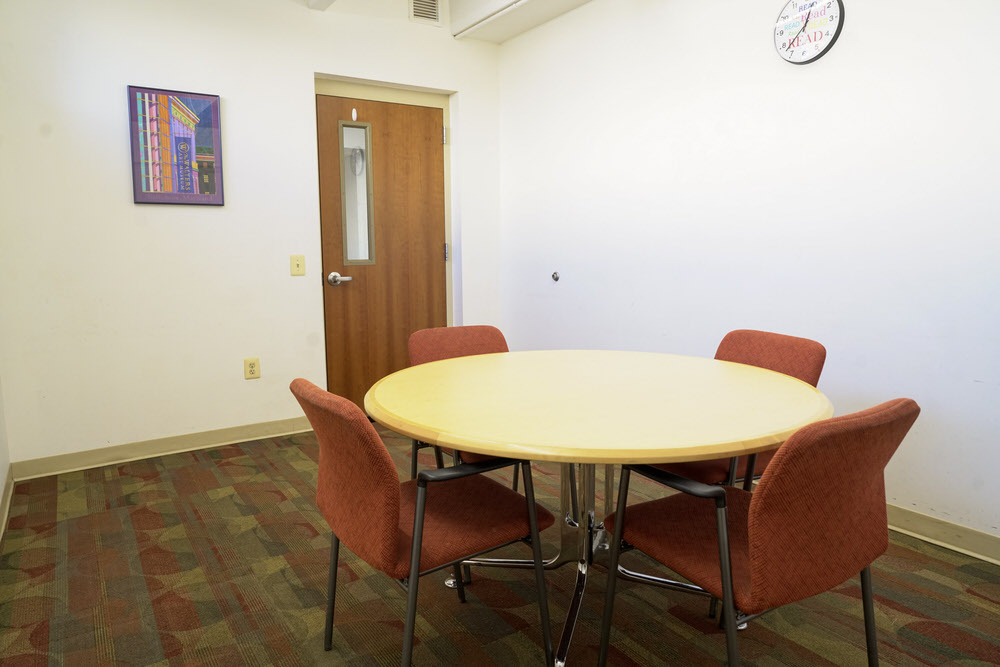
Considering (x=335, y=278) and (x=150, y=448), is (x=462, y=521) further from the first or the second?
(x=335, y=278)

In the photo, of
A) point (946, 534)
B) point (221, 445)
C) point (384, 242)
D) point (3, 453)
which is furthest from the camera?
point (384, 242)

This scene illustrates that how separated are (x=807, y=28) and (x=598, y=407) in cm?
201

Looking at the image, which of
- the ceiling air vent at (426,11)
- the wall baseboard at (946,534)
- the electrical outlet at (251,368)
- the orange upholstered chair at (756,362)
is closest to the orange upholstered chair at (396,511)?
the orange upholstered chair at (756,362)

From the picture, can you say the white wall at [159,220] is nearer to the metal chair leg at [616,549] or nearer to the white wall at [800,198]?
the white wall at [800,198]

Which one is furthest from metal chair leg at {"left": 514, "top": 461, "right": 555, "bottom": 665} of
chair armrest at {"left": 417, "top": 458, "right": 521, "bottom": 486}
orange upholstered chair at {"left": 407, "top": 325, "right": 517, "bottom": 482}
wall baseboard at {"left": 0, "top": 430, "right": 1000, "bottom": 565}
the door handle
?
the door handle

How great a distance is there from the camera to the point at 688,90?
3273 millimetres

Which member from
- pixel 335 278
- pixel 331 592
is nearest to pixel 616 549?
pixel 331 592

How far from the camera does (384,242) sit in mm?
4305

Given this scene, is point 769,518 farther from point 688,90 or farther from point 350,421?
point 688,90

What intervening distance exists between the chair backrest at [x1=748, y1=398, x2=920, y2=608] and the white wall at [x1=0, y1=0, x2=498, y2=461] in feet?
10.6

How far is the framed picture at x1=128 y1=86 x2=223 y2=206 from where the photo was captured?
3.41m

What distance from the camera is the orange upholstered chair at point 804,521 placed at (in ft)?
4.07

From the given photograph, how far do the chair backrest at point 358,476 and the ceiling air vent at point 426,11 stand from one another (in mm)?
3316

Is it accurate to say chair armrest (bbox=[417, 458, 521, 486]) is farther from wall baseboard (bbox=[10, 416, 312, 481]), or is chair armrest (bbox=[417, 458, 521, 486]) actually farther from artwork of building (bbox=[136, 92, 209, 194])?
artwork of building (bbox=[136, 92, 209, 194])
